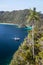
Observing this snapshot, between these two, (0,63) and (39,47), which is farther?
(0,63)

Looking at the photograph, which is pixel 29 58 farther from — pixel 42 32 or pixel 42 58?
pixel 42 32

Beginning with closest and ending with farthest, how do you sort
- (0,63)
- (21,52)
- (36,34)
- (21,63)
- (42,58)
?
(42,58)
(21,63)
(21,52)
(36,34)
(0,63)

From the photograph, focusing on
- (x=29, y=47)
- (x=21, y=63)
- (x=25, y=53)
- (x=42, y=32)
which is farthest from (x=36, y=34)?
(x=21, y=63)

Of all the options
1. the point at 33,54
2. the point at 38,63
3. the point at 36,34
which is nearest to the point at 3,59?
the point at 36,34

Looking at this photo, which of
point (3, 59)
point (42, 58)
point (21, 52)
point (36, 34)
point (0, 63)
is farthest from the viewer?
point (3, 59)

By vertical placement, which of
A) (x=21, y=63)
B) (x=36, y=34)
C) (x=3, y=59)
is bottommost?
(x=3, y=59)

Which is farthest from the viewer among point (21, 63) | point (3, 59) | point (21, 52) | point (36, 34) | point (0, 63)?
point (3, 59)

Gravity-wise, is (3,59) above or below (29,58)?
below

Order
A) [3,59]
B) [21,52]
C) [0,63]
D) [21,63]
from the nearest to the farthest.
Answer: [21,63]
[21,52]
[0,63]
[3,59]

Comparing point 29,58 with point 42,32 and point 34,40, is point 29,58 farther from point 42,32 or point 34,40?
point 42,32
